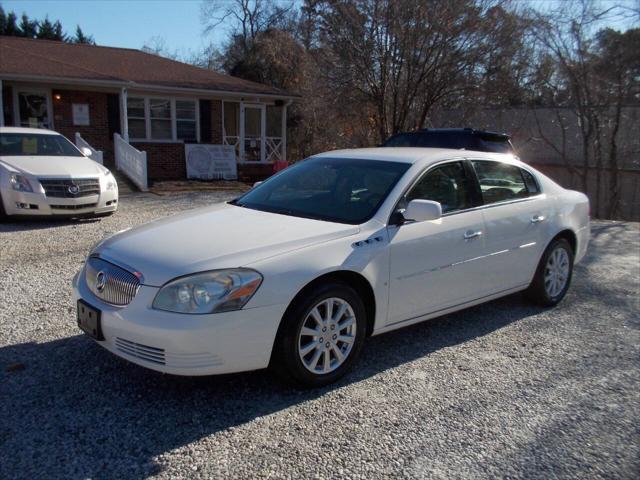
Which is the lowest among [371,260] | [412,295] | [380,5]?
[412,295]

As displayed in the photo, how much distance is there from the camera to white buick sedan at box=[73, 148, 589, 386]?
3.08m

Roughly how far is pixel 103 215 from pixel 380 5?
10443 mm

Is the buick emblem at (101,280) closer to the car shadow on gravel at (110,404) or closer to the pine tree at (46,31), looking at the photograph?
the car shadow on gravel at (110,404)

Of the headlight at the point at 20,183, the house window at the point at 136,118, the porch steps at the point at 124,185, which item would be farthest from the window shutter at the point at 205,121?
the headlight at the point at 20,183

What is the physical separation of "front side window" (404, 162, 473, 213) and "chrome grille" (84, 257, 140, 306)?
2.06 metres

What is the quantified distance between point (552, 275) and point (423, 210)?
2.36 meters

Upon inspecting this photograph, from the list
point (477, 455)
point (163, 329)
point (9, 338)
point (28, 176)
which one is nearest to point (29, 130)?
point (28, 176)

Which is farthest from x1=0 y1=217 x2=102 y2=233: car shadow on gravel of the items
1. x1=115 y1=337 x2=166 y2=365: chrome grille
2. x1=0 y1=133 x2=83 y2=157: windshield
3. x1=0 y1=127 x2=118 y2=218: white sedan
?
x1=115 y1=337 x2=166 y2=365: chrome grille

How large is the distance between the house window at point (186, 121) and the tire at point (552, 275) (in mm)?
15276

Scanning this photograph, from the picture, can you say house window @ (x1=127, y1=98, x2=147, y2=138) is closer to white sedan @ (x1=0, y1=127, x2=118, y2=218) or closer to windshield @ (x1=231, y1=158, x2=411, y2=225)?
white sedan @ (x1=0, y1=127, x2=118, y2=218)

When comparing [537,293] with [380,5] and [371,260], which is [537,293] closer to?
[371,260]

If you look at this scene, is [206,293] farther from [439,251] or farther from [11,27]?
[11,27]

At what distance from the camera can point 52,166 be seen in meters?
8.79

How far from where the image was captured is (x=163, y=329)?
3.00 metres
